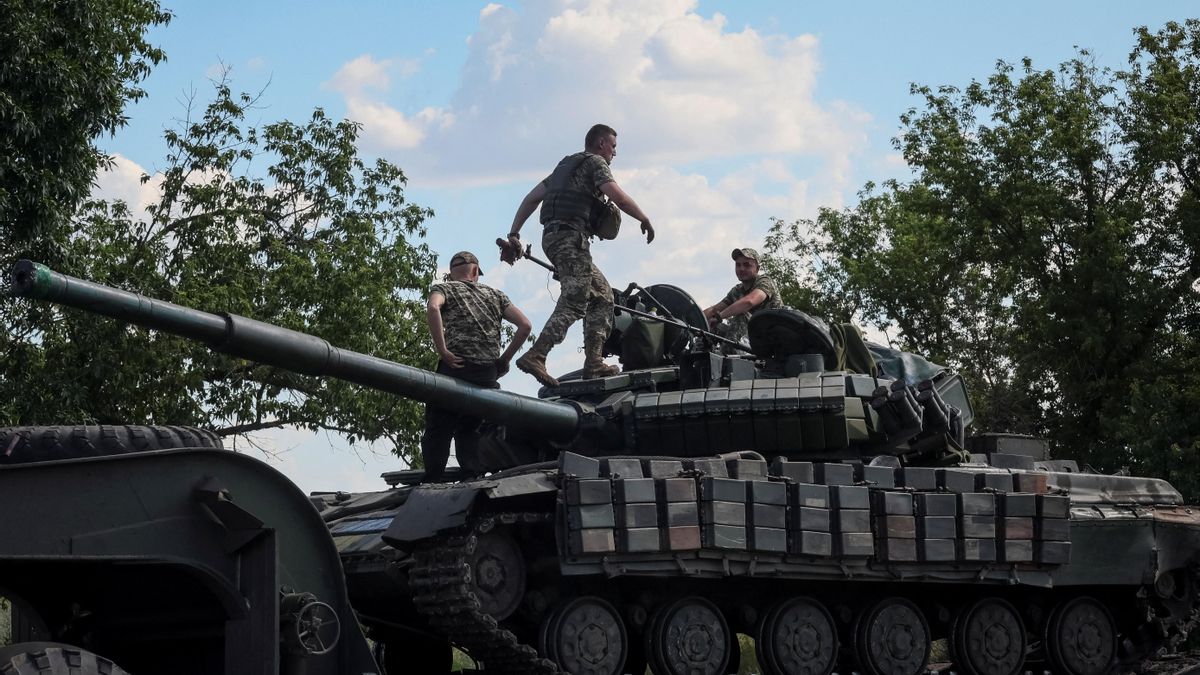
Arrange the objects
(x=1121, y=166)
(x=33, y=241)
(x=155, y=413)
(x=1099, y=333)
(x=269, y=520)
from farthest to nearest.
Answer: (x=1121, y=166) → (x=1099, y=333) → (x=155, y=413) → (x=33, y=241) → (x=269, y=520)

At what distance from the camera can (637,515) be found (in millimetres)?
10141

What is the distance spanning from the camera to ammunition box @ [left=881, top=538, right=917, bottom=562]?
11.3 meters

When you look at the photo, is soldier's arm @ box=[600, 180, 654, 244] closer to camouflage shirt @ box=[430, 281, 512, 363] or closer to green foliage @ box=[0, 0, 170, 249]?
camouflage shirt @ box=[430, 281, 512, 363]

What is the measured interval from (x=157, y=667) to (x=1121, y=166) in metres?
27.1

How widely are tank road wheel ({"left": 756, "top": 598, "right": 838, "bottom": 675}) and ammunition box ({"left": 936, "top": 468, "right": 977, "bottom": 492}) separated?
1285mm

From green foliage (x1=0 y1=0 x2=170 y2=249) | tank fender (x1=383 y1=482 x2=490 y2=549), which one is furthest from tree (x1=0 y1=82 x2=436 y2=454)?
tank fender (x1=383 y1=482 x2=490 y2=549)

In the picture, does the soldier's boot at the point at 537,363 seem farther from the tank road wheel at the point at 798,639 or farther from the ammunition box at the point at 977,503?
the ammunition box at the point at 977,503

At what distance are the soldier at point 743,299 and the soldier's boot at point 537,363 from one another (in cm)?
232

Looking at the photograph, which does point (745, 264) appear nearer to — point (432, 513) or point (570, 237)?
point (570, 237)

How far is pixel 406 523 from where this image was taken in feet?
32.6

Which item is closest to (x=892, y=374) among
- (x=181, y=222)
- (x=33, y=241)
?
(x=33, y=241)

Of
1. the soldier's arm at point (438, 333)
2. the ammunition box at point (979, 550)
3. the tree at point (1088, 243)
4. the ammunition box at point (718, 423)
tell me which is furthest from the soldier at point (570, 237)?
the tree at point (1088, 243)

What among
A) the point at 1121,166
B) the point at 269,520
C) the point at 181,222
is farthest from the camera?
the point at 1121,166

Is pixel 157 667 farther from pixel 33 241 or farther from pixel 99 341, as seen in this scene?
pixel 99 341
